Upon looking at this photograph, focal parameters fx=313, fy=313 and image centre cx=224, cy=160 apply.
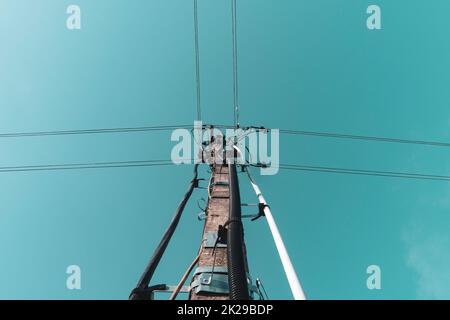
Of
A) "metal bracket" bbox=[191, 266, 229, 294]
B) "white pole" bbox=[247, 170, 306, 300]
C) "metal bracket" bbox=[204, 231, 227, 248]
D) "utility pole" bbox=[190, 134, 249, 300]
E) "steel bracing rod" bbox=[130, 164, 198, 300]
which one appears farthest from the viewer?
"metal bracket" bbox=[204, 231, 227, 248]

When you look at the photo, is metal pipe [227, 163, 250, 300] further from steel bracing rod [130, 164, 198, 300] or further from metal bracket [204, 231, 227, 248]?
steel bracing rod [130, 164, 198, 300]

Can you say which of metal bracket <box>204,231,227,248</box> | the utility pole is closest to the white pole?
the utility pole

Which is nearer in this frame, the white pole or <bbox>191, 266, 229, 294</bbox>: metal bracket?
the white pole

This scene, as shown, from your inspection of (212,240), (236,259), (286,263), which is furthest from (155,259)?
(286,263)

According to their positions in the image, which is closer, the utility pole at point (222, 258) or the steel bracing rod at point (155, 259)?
the utility pole at point (222, 258)

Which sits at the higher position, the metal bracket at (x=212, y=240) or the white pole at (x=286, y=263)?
the white pole at (x=286, y=263)

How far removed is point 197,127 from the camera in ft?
26.2

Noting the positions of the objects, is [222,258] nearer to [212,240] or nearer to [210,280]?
[212,240]

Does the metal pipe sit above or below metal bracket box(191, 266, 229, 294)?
above

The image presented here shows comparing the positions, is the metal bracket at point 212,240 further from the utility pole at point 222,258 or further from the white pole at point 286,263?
the white pole at point 286,263

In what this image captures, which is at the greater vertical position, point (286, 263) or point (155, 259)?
point (286, 263)

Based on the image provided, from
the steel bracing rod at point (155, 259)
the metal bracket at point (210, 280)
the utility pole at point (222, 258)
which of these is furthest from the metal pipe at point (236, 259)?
the steel bracing rod at point (155, 259)
